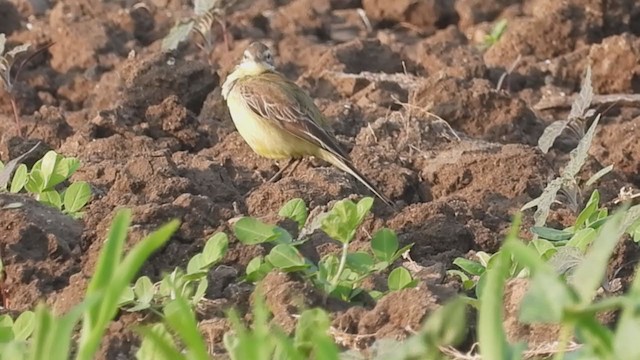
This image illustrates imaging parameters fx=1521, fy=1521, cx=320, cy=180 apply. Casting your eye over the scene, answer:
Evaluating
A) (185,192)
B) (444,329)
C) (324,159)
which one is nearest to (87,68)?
(324,159)

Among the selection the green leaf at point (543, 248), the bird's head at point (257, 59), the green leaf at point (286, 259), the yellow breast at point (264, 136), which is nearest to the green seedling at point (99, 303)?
the green leaf at point (286, 259)

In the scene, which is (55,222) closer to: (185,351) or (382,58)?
(185,351)

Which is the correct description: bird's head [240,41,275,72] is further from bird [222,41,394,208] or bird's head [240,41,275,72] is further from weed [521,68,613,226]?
weed [521,68,613,226]

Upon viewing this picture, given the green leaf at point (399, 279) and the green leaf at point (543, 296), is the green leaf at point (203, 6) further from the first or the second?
the green leaf at point (543, 296)

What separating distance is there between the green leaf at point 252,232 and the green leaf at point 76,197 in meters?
1.23

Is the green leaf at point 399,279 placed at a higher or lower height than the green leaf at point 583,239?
higher

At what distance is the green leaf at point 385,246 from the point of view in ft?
19.3

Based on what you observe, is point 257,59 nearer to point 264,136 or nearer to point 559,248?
point 264,136

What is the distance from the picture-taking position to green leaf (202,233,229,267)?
18.1ft

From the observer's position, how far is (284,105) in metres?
9.50

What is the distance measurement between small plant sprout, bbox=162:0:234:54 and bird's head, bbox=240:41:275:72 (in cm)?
50

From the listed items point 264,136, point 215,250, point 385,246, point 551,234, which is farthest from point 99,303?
point 264,136

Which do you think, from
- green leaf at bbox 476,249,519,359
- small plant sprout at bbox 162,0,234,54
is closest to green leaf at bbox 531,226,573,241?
green leaf at bbox 476,249,519,359

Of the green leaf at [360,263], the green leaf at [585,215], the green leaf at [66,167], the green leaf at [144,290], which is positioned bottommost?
the green leaf at [585,215]
